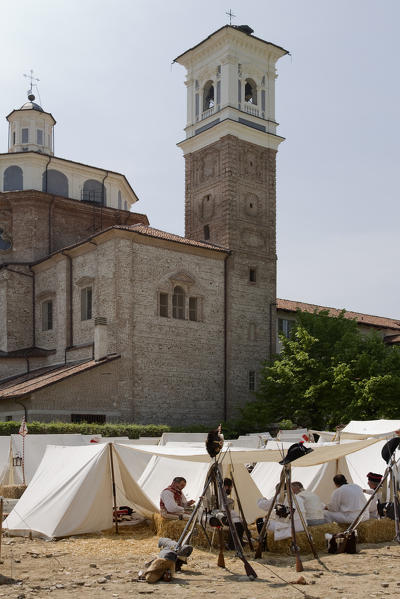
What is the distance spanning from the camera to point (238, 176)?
129 feet

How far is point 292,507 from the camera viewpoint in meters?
11.5

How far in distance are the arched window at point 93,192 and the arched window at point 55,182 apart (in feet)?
4.07

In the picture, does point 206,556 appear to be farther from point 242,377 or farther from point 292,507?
point 242,377

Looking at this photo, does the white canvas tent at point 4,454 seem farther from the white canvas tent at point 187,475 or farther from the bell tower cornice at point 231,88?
the bell tower cornice at point 231,88

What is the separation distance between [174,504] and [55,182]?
32.7 metres

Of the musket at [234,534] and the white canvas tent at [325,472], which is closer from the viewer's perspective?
the musket at [234,534]

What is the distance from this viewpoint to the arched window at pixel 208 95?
41.7 meters

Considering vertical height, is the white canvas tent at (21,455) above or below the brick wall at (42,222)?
below

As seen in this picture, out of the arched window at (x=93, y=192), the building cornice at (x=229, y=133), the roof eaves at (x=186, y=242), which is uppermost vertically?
the building cornice at (x=229, y=133)

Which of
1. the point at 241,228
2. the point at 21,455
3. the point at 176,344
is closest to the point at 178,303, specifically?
the point at 176,344

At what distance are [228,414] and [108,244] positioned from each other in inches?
410

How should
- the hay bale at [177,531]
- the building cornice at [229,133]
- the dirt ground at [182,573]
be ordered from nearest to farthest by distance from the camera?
the dirt ground at [182,573], the hay bale at [177,531], the building cornice at [229,133]

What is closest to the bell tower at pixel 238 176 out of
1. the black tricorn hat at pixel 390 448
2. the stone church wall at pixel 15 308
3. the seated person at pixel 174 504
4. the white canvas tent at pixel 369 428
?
the stone church wall at pixel 15 308

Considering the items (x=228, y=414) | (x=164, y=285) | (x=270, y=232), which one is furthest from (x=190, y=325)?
(x=270, y=232)
